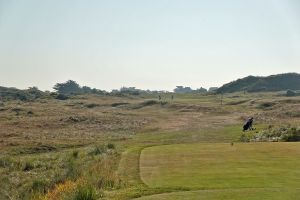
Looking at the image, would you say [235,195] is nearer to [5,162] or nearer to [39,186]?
[39,186]

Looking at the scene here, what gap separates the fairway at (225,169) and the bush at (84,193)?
2.60m

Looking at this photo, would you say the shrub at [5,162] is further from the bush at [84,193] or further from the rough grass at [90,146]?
the bush at [84,193]

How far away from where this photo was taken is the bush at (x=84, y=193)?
658 inches

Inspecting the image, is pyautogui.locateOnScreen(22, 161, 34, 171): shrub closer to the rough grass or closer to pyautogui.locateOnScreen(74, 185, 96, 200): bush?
the rough grass

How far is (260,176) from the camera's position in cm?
1962

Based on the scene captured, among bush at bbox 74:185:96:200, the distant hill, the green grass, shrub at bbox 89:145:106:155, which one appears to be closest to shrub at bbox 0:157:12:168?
shrub at bbox 89:145:106:155

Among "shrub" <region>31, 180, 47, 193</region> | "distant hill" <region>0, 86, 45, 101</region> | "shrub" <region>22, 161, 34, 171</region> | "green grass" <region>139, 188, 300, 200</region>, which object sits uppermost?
"distant hill" <region>0, 86, 45, 101</region>

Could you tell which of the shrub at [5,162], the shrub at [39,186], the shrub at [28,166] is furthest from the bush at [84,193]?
the shrub at [5,162]

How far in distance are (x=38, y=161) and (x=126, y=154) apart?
878cm

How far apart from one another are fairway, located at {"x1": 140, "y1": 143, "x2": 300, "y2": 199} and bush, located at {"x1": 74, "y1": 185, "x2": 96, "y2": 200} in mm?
2598

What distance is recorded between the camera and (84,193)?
16844 mm

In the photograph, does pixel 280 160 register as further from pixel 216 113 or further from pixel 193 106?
pixel 193 106

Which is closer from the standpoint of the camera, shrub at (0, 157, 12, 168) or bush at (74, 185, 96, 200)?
bush at (74, 185, 96, 200)

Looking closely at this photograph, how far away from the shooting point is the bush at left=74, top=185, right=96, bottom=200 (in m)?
16.7
